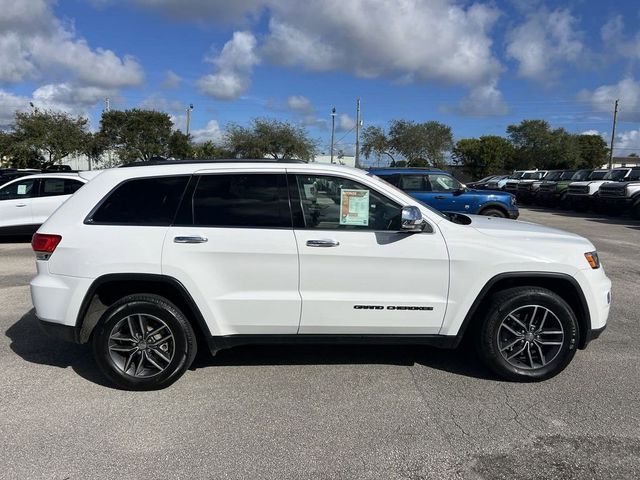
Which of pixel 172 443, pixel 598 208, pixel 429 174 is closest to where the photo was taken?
pixel 172 443

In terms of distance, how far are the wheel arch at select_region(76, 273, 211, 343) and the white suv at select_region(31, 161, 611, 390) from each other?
1 cm

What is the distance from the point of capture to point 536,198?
26.8 m

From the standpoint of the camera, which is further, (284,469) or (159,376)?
(159,376)

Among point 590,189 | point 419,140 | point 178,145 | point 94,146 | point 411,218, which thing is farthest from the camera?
point 419,140

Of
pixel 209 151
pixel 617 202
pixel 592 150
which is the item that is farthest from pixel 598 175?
pixel 209 151

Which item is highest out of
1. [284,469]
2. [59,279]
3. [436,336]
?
[59,279]

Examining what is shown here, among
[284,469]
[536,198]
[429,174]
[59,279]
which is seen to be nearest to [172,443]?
[284,469]

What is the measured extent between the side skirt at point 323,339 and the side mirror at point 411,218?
0.91 m

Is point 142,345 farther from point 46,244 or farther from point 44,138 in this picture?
point 44,138

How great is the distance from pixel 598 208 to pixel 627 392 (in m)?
20.1

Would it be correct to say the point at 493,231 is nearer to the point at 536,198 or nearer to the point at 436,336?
the point at 436,336

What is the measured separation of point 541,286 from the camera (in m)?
4.17

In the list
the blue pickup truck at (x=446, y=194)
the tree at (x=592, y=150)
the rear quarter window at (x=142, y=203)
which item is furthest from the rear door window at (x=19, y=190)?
the tree at (x=592, y=150)

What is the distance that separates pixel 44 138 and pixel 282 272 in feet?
132
